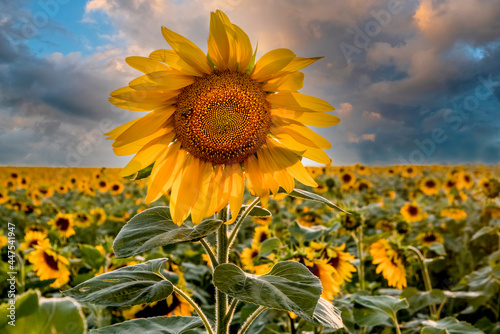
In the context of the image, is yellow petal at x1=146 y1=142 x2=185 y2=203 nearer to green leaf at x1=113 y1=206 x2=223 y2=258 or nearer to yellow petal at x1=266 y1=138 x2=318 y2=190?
green leaf at x1=113 y1=206 x2=223 y2=258

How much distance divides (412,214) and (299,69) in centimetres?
422

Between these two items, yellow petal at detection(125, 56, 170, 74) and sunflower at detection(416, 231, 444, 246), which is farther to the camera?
sunflower at detection(416, 231, 444, 246)

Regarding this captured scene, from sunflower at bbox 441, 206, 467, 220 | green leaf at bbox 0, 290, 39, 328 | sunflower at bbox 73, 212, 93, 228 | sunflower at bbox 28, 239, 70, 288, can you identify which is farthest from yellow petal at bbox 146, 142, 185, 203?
sunflower at bbox 441, 206, 467, 220

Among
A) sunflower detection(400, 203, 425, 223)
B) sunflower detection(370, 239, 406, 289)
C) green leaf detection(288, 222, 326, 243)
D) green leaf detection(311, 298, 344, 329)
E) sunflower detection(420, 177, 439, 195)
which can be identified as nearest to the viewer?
green leaf detection(311, 298, 344, 329)

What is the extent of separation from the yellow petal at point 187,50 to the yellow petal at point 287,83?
0.55 ft

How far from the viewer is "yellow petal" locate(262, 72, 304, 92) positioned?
95 centimetres

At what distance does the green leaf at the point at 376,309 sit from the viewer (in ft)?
5.88

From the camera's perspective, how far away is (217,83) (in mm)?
1058

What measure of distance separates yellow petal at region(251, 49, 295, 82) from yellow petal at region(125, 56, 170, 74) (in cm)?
24

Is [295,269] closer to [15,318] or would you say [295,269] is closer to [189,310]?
[15,318]

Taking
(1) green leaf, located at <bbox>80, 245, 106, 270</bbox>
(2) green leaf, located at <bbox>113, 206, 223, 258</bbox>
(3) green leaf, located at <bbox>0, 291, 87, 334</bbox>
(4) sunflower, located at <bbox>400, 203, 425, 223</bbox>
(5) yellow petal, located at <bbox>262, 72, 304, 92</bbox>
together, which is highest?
(4) sunflower, located at <bbox>400, 203, 425, 223</bbox>

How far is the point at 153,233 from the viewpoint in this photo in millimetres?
948

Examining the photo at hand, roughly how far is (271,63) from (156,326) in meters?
0.76

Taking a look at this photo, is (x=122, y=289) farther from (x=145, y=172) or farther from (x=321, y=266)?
(x=321, y=266)
